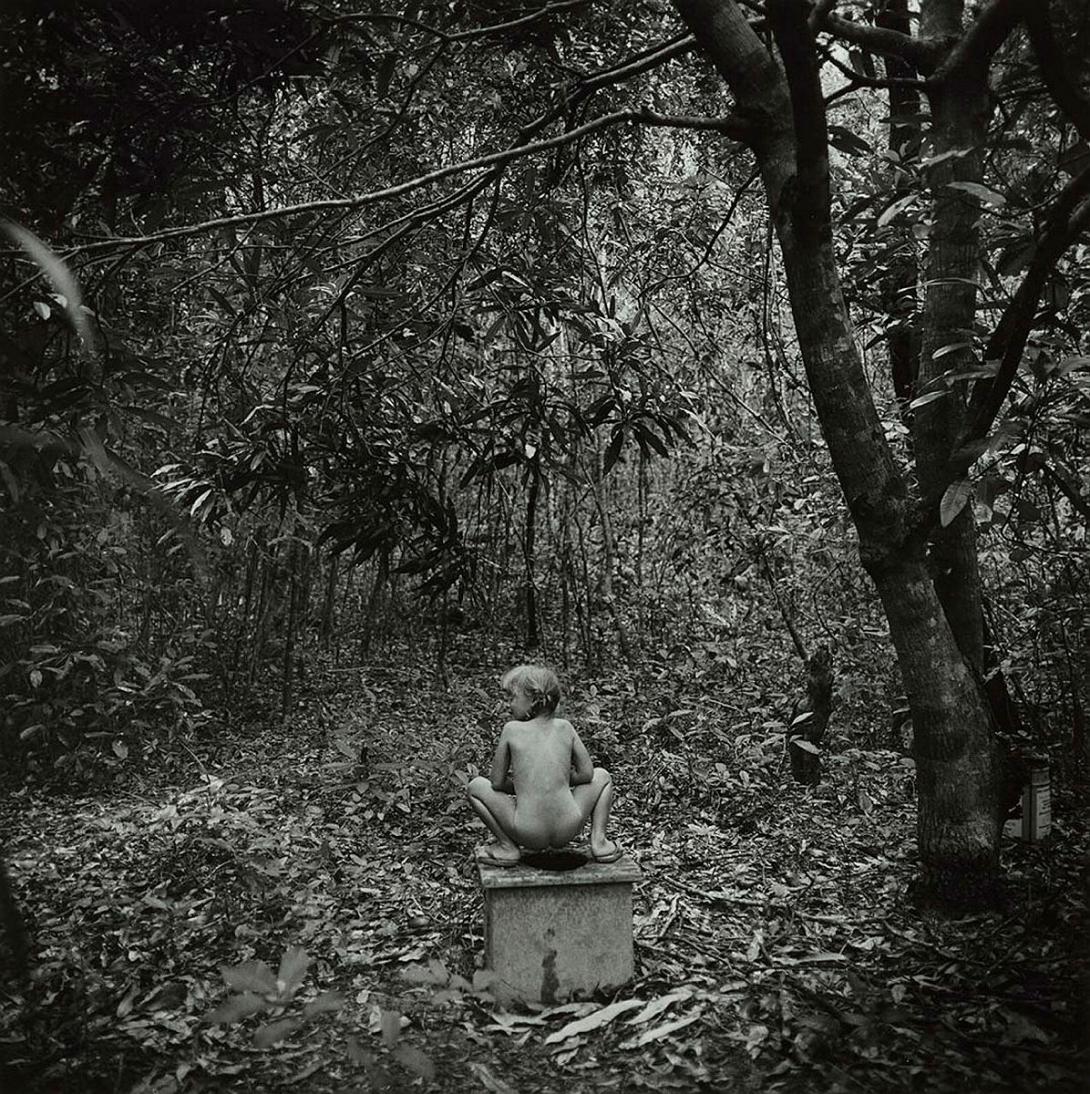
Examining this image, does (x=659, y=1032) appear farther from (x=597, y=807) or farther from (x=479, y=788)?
(x=479, y=788)

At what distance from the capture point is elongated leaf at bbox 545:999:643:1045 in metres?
2.80

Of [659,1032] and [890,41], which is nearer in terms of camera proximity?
[659,1032]

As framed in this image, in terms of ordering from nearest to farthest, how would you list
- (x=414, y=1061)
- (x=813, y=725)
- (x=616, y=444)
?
(x=414, y=1061) < (x=616, y=444) < (x=813, y=725)

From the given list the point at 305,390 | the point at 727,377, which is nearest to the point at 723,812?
the point at 305,390

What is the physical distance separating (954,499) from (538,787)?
59.9 inches

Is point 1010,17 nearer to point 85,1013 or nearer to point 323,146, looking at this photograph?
point 323,146

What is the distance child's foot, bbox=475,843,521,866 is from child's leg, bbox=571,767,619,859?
0.82 ft

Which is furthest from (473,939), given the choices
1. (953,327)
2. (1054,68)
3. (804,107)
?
(1054,68)

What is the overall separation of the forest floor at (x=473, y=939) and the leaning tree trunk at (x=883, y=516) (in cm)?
32

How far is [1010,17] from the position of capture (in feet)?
10.1

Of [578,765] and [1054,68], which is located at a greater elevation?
[1054,68]

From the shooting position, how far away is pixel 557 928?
3.01m

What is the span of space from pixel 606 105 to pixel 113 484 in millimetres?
3403

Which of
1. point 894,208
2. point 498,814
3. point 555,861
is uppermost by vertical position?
point 894,208
